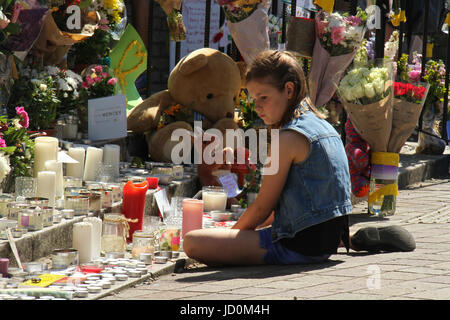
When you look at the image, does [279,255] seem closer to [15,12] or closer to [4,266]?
[4,266]

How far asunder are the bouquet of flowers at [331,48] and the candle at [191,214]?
1863 mm

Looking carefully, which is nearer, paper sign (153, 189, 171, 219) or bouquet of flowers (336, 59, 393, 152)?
paper sign (153, 189, 171, 219)

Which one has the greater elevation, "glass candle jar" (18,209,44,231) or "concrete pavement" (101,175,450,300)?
"glass candle jar" (18,209,44,231)

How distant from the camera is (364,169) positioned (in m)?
5.84

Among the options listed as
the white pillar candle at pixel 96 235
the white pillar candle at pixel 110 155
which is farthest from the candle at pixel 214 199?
the white pillar candle at pixel 96 235

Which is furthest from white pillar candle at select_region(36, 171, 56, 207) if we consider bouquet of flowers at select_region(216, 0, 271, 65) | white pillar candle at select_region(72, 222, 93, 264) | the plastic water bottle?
the plastic water bottle

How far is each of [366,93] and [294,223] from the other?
1951 mm

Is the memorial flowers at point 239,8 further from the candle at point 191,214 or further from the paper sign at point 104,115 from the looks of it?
the candle at point 191,214

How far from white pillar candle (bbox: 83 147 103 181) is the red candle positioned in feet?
1.88

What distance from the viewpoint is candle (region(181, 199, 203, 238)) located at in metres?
4.48

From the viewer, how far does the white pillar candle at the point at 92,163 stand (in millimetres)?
5055

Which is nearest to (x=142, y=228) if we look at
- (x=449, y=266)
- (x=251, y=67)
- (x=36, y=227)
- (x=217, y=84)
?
(x=36, y=227)

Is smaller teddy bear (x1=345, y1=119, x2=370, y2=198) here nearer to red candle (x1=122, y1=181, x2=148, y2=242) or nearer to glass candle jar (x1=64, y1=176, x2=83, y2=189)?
red candle (x1=122, y1=181, x2=148, y2=242)
